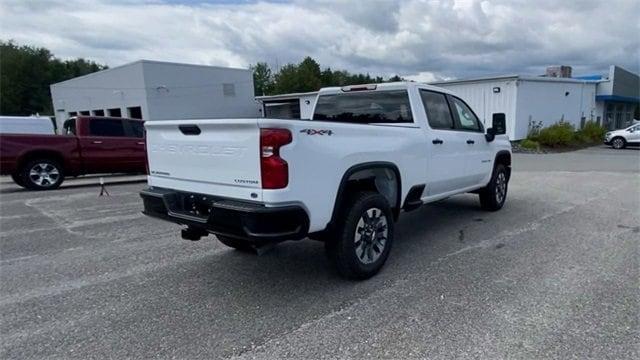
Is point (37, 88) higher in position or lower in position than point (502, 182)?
higher

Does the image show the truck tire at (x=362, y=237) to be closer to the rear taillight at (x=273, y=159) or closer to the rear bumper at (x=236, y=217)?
the rear bumper at (x=236, y=217)

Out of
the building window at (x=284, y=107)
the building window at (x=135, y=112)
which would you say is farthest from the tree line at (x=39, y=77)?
the building window at (x=135, y=112)

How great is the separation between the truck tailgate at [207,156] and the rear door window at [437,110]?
265 centimetres

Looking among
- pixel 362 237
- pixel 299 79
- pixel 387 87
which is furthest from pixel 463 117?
pixel 299 79

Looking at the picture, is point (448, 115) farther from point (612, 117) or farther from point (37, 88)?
point (37, 88)

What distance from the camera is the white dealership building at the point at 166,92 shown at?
87.1ft

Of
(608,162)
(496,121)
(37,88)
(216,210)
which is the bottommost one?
(608,162)

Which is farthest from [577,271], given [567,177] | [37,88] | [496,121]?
[37,88]

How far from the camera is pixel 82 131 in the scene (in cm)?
1066

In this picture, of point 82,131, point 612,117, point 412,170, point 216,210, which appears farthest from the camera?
point 612,117

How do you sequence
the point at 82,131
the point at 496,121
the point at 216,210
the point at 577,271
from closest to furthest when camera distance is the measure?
the point at 216,210 < the point at 577,271 < the point at 496,121 < the point at 82,131

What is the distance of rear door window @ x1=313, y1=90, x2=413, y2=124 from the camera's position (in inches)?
193

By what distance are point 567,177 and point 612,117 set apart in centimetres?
2842

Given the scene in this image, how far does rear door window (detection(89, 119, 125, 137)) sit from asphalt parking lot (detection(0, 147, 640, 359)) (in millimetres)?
5052
